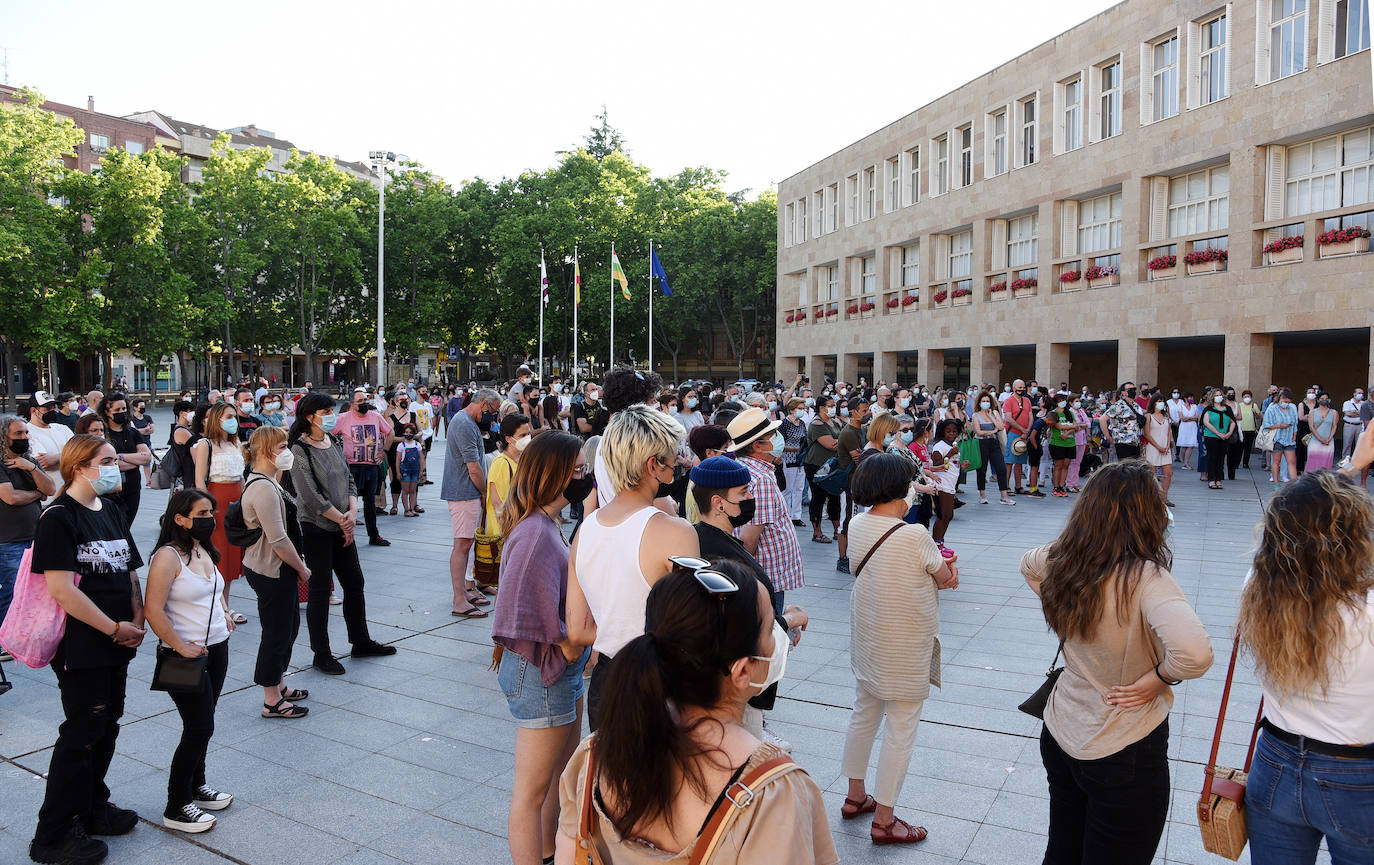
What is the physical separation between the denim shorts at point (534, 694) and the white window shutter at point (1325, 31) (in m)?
24.1

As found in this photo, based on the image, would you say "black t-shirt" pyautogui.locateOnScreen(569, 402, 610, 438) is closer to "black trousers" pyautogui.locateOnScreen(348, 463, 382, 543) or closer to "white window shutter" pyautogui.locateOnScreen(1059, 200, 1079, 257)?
"black trousers" pyautogui.locateOnScreen(348, 463, 382, 543)

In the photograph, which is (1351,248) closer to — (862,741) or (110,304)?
(862,741)

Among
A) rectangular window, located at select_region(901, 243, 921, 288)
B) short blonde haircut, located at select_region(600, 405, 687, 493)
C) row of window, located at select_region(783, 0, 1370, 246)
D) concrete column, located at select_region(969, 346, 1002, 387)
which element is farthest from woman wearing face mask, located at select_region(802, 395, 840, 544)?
rectangular window, located at select_region(901, 243, 921, 288)

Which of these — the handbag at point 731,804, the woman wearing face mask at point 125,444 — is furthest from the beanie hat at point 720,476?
the woman wearing face mask at point 125,444

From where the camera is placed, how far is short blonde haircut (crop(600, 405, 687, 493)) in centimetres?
327

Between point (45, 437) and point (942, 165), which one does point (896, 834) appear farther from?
point (942, 165)

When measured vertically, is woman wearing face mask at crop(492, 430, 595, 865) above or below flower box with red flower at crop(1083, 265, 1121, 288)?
below

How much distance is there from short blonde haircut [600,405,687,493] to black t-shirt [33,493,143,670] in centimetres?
236

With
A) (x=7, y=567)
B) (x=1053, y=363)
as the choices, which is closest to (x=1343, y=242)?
(x=1053, y=363)

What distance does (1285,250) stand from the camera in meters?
21.3

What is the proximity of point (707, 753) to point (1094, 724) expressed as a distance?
5.51 feet

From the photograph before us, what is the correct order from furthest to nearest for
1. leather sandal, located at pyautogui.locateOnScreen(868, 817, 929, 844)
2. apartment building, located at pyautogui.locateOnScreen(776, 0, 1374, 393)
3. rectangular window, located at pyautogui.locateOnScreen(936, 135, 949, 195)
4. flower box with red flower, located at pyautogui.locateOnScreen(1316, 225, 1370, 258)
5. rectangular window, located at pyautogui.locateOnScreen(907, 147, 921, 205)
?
rectangular window, located at pyautogui.locateOnScreen(907, 147, 921, 205)
rectangular window, located at pyautogui.locateOnScreen(936, 135, 949, 195)
apartment building, located at pyautogui.locateOnScreen(776, 0, 1374, 393)
flower box with red flower, located at pyautogui.locateOnScreen(1316, 225, 1370, 258)
leather sandal, located at pyautogui.locateOnScreen(868, 817, 929, 844)

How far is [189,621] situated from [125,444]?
6342mm

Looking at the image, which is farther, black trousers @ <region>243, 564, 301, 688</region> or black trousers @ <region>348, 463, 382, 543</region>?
black trousers @ <region>348, 463, 382, 543</region>
